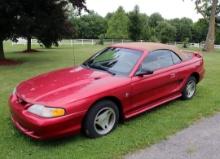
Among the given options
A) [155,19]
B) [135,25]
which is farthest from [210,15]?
[155,19]

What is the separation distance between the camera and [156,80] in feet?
21.1

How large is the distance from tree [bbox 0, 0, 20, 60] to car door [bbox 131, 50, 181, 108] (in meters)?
8.86

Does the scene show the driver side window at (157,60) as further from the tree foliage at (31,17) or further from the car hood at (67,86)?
the tree foliage at (31,17)

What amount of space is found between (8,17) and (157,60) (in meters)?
9.83

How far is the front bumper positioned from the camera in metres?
4.78

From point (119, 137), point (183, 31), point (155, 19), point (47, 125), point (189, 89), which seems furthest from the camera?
point (155, 19)

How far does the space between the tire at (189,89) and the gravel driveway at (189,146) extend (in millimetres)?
1628

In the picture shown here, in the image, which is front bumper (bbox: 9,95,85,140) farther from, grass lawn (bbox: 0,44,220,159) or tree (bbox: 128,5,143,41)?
tree (bbox: 128,5,143,41)

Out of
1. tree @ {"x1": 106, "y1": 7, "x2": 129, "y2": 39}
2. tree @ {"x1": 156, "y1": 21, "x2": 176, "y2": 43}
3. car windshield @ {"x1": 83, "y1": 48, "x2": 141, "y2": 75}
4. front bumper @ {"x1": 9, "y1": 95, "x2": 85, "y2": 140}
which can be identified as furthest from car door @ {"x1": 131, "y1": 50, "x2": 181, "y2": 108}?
tree @ {"x1": 156, "y1": 21, "x2": 176, "y2": 43}

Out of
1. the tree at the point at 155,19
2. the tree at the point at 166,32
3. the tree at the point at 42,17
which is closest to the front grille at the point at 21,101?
the tree at the point at 42,17

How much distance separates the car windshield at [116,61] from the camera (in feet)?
20.3

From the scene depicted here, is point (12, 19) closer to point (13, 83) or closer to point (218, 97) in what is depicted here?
point (13, 83)

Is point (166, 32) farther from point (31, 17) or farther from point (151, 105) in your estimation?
point (151, 105)

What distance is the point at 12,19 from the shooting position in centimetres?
1473
